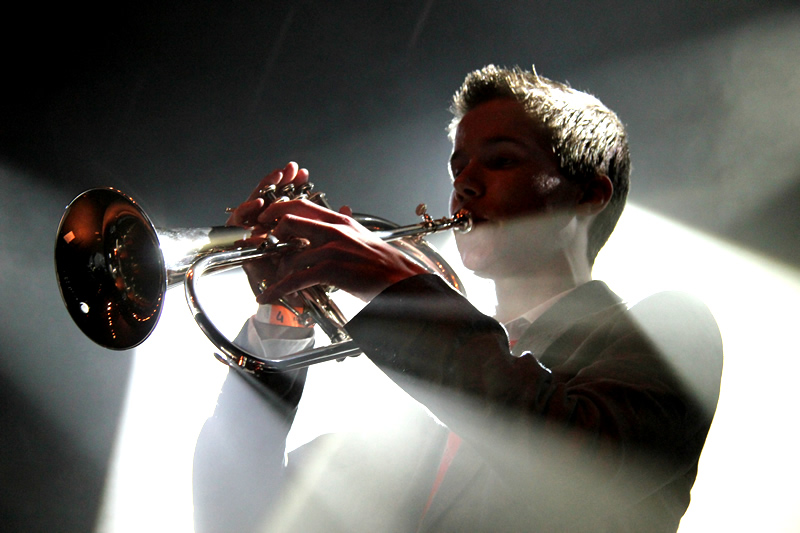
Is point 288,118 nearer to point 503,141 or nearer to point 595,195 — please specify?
point 503,141

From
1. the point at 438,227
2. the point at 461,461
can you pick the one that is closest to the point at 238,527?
the point at 461,461

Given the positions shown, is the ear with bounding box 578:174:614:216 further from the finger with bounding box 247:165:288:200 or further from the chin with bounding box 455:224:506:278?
the finger with bounding box 247:165:288:200

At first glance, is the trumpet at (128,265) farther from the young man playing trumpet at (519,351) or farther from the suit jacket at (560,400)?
the suit jacket at (560,400)

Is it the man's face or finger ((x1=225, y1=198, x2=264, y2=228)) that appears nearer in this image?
finger ((x1=225, y1=198, x2=264, y2=228))

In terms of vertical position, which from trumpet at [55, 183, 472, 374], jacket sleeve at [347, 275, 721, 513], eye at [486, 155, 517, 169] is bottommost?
jacket sleeve at [347, 275, 721, 513]

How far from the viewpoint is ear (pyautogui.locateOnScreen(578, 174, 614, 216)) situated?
1748mm

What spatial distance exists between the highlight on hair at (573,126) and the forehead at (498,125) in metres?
0.02

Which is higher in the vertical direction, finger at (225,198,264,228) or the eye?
the eye

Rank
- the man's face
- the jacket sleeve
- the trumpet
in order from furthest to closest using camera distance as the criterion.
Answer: the man's face
the trumpet
the jacket sleeve

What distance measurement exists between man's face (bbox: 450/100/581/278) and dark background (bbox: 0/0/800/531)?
4.51 feet

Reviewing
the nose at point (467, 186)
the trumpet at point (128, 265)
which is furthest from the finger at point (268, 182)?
the nose at point (467, 186)

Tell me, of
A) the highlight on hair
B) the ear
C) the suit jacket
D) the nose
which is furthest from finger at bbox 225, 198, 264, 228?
the ear

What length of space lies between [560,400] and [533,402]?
0.16 ft

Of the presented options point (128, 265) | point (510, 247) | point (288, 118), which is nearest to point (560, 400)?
point (510, 247)
